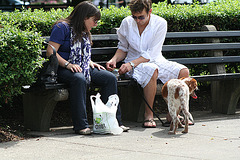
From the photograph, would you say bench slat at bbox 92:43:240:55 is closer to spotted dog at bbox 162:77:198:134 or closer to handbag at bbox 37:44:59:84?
handbag at bbox 37:44:59:84

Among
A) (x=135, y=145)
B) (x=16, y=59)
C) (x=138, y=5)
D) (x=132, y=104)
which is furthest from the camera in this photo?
(x=132, y=104)

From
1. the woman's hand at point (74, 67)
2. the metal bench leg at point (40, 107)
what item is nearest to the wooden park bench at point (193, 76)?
the metal bench leg at point (40, 107)

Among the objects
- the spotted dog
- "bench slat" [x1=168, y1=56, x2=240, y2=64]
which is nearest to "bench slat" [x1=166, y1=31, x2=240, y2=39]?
"bench slat" [x1=168, y1=56, x2=240, y2=64]

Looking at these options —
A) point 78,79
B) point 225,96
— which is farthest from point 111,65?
point 225,96

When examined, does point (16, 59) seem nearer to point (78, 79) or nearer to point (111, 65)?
point (78, 79)

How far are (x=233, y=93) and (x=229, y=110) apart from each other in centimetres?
25

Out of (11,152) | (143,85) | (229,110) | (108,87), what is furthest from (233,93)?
(11,152)

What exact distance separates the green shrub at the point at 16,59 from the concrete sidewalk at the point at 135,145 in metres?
0.60

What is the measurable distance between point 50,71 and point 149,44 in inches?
59.0

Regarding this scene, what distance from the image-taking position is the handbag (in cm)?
500

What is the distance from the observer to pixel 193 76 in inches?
241

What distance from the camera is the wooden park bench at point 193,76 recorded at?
5344 mm

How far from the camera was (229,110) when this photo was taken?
21.9 feet

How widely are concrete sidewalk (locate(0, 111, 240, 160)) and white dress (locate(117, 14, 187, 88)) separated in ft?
2.41
